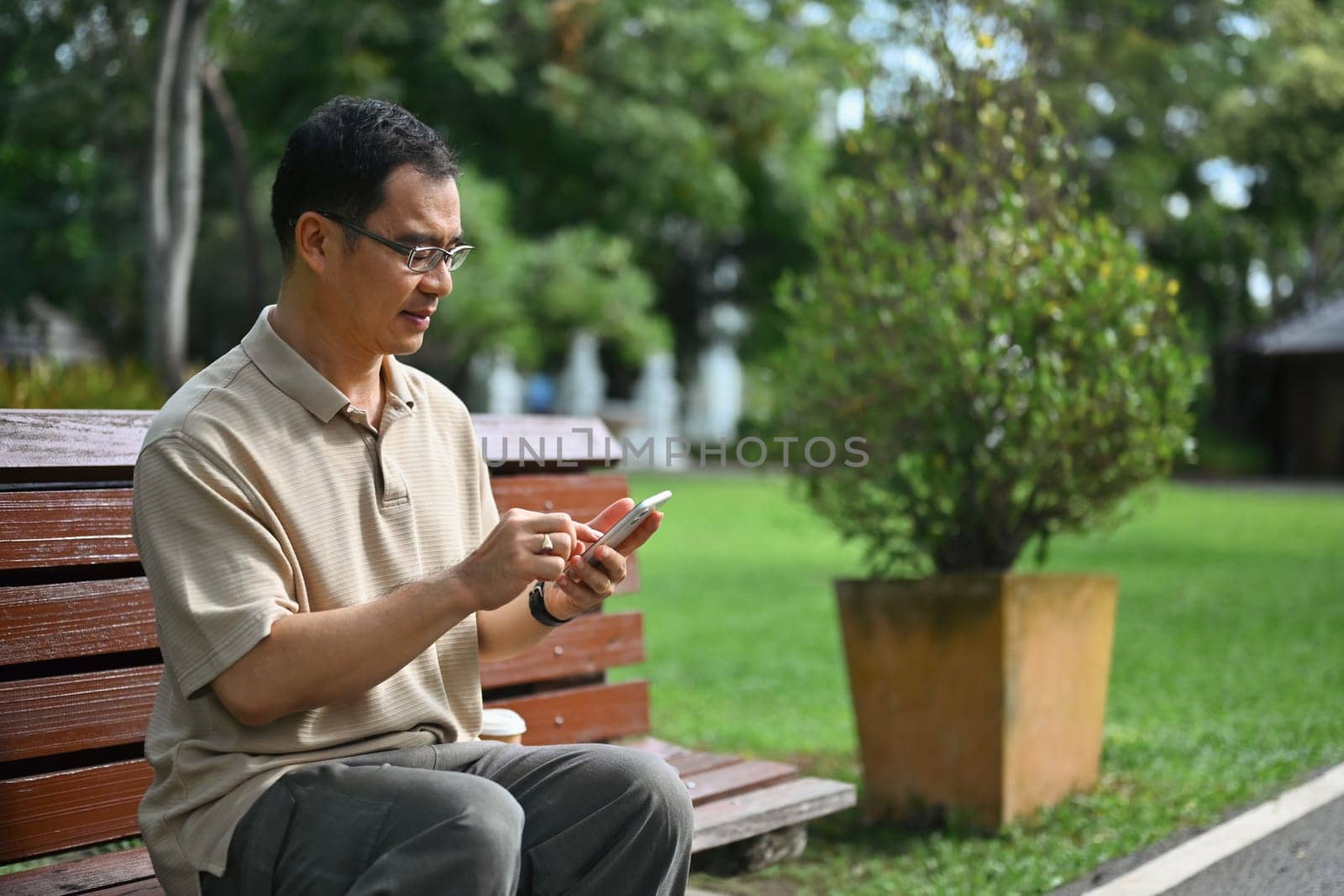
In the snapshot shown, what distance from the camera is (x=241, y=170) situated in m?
16.6

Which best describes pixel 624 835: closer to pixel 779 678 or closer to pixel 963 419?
pixel 963 419

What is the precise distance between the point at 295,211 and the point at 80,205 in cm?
2169

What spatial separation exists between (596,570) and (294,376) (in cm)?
60

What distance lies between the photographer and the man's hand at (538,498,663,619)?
2428mm

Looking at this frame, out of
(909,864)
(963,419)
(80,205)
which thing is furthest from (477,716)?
(80,205)

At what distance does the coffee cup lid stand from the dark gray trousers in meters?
0.42

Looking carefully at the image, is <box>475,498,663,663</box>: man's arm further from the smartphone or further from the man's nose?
the man's nose

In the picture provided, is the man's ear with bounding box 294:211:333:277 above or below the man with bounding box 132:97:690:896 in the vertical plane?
above

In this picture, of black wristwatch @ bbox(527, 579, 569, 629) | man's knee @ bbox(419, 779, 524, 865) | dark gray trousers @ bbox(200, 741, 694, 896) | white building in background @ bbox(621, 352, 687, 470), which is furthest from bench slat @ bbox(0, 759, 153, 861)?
white building in background @ bbox(621, 352, 687, 470)

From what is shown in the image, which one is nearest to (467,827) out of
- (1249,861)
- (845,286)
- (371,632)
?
(371,632)

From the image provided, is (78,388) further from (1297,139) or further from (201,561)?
(1297,139)

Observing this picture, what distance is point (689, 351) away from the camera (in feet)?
116

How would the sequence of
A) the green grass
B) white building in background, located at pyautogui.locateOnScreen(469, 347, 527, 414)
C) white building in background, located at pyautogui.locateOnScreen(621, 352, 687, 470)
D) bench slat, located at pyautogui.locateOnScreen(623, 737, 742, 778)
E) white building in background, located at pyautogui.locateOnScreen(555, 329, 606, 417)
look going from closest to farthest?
bench slat, located at pyautogui.locateOnScreen(623, 737, 742, 778)
the green grass
white building in background, located at pyautogui.locateOnScreen(469, 347, 527, 414)
white building in background, located at pyautogui.locateOnScreen(555, 329, 606, 417)
white building in background, located at pyautogui.locateOnScreen(621, 352, 687, 470)

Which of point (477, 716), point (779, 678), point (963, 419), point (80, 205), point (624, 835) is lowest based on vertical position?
point (779, 678)
